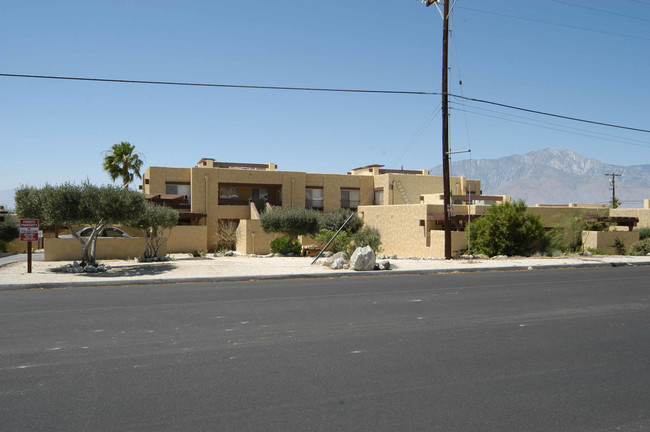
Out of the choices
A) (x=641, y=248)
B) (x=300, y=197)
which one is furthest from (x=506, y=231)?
(x=300, y=197)

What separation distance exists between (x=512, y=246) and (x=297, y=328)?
22.9 metres

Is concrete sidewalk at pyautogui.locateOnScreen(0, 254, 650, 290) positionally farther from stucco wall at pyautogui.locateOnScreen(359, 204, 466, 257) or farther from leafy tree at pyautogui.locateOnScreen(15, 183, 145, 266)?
stucco wall at pyautogui.locateOnScreen(359, 204, 466, 257)

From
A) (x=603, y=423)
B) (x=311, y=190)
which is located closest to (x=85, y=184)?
(x=603, y=423)

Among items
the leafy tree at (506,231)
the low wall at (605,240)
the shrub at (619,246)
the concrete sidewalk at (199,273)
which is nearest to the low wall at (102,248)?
the concrete sidewalk at (199,273)

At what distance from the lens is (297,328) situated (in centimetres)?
915

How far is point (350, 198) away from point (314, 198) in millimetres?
3648

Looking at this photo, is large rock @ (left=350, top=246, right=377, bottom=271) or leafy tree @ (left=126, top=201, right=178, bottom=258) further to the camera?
leafy tree @ (left=126, top=201, right=178, bottom=258)

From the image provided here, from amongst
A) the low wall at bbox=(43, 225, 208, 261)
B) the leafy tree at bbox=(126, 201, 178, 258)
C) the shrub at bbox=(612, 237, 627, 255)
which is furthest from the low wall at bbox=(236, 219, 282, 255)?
the shrub at bbox=(612, 237, 627, 255)

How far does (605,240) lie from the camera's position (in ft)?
113

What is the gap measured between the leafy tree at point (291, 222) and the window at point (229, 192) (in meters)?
10.5

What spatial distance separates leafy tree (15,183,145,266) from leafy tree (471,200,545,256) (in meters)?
19.0

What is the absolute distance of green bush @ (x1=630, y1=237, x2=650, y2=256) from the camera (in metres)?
32.5

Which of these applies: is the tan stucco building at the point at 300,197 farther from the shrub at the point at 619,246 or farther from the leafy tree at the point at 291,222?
the shrub at the point at 619,246

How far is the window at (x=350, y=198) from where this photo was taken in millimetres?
47344
